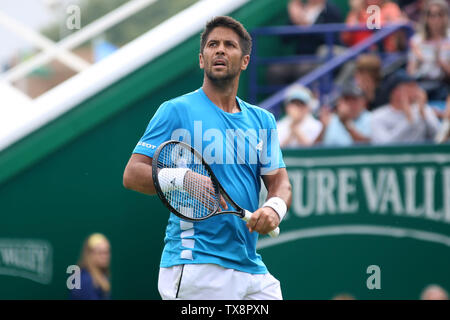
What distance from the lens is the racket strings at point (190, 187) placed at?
3.39 meters

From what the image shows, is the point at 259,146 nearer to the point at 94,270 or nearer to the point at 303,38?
the point at 94,270

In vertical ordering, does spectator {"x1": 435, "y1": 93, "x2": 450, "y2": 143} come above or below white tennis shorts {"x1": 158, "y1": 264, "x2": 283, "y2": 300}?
above

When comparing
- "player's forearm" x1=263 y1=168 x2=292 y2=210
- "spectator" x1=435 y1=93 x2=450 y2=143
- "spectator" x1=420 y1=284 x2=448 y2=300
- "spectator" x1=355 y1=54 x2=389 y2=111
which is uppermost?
"spectator" x1=355 y1=54 x2=389 y2=111

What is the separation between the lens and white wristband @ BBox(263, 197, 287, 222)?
348cm

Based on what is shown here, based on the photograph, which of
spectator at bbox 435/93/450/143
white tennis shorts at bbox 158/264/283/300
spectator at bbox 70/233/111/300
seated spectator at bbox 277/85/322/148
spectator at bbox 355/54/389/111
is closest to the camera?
white tennis shorts at bbox 158/264/283/300

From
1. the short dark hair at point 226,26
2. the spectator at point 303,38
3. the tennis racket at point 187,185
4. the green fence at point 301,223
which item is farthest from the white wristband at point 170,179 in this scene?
the spectator at point 303,38

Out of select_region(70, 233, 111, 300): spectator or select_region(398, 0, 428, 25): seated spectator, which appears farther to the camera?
select_region(398, 0, 428, 25): seated spectator

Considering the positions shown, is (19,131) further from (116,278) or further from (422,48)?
(422,48)

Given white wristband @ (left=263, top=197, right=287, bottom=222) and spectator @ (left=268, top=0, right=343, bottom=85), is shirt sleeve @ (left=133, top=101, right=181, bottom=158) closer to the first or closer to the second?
white wristband @ (left=263, top=197, right=287, bottom=222)

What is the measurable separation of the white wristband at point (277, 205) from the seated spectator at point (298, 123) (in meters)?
2.08

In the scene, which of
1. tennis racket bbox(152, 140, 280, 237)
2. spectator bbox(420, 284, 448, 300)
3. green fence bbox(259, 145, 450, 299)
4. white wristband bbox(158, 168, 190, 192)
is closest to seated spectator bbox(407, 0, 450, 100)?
green fence bbox(259, 145, 450, 299)

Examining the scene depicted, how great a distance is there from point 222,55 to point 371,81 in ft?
8.55

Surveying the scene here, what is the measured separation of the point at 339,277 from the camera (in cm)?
551
